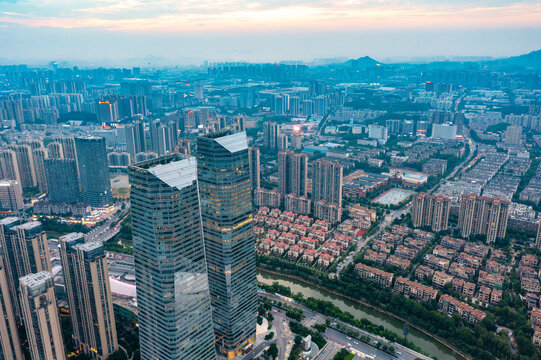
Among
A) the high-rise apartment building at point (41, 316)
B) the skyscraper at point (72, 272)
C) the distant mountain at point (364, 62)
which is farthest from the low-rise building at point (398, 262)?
the distant mountain at point (364, 62)

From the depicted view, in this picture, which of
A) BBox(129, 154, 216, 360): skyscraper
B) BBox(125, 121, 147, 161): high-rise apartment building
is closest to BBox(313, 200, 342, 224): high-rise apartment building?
BBox(129, 154, 216, 360): skyscraper

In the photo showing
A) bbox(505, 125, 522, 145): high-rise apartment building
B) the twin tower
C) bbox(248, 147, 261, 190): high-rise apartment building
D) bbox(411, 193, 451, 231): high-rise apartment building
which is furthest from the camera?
bbox(505, 125, 522, 145): high-rise apartment building

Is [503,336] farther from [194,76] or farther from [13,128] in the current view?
[194,76]

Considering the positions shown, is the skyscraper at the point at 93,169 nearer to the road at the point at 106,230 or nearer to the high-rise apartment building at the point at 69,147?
the road at the point at 106,230

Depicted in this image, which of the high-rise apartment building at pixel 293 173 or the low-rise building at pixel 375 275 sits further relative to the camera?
the high-rise apartment building at pixel 293 173

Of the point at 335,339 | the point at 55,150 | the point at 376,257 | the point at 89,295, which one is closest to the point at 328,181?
the point at 376,257

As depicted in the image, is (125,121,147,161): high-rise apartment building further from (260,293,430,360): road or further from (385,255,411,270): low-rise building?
(260,293,430,360): road

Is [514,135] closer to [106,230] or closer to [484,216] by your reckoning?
[484,216]
